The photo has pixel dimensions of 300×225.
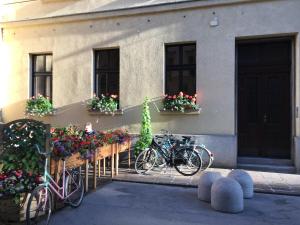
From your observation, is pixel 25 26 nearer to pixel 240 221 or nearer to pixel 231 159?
pixel 231 159

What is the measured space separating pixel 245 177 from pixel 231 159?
2864 mm

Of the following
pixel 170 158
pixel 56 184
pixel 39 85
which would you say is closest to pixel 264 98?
pixel 170 158

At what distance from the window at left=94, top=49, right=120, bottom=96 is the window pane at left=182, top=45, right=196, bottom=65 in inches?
85.3

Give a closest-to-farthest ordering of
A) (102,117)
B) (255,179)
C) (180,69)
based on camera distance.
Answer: (255,179)
(180,69)
(102,117)

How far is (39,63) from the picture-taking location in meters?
12.2

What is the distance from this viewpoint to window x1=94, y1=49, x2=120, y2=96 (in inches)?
436

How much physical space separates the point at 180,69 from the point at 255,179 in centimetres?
391

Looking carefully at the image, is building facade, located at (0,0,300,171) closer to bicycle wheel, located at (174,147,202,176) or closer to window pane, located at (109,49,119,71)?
window pane, located at (109,49,119,71)

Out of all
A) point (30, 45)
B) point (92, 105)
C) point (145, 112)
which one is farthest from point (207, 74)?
point (30, 45)

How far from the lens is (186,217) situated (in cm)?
568

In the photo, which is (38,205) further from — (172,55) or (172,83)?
(172,55)

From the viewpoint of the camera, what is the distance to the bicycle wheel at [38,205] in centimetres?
477

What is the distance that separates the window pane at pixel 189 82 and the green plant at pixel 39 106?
4510 millimetres

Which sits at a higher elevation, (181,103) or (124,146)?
(181,103)
